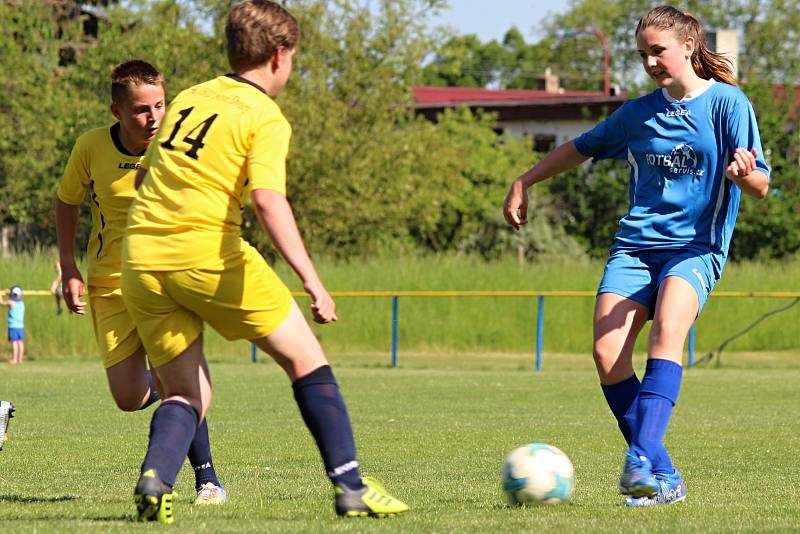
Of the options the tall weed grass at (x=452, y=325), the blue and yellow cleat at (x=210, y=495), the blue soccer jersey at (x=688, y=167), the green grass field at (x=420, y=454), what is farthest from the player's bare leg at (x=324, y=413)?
the tall weed grass at (x=452, y=325)

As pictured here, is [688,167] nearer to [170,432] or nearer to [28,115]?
[170,432]

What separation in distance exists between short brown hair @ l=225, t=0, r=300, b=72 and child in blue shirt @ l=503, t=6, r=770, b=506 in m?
1.86

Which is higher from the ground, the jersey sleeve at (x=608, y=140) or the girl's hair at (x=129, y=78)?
the girl's hair at (x=129, y=78)

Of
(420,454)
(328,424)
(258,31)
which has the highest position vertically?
(258,31)

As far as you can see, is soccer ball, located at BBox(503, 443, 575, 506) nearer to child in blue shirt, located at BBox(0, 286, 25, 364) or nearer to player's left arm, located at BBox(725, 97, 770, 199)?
player's left arm, located at BBox(725, 97, 770, 199)

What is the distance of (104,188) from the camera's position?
640 centimetres

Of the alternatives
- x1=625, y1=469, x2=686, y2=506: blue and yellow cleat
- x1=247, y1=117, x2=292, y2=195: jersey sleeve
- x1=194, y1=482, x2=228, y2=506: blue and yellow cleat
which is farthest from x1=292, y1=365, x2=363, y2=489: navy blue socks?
x1=625, y1=469, x2=686, y2=506: blue and yellow cleat

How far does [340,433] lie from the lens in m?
5.12

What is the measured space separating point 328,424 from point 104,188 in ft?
6.51

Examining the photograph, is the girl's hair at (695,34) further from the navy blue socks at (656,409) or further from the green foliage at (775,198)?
the green foliage at (775,198)

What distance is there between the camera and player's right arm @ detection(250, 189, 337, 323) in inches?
188

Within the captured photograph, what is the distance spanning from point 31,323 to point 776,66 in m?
53.5

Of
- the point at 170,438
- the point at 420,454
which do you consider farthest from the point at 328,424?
the point at 420,454

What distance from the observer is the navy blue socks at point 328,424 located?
5.11 metres
